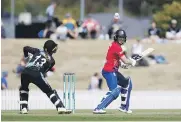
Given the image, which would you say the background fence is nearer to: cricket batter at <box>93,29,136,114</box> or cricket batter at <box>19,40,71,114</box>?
cricket batter at <box>19,40,71,114</box>

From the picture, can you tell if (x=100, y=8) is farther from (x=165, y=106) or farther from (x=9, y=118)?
(x=9, y=118)

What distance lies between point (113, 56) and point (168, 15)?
23.4 m

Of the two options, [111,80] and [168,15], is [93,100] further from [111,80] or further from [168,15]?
[168,15]

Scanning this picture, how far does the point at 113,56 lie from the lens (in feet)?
64.4

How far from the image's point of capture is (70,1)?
45.6m

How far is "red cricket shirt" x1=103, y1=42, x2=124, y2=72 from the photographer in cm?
1952

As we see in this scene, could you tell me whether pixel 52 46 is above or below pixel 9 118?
above

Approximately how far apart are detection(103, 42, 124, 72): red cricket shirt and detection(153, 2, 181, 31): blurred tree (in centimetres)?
2242

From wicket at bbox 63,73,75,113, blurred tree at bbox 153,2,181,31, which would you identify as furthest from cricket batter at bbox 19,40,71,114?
blurred tree at bbox 153,2,181,31

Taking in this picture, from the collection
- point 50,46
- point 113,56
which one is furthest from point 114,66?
point 50,46

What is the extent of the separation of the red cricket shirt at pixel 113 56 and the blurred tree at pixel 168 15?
22420mm

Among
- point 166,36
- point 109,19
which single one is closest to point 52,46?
point 166,36

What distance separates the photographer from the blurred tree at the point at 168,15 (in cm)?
4222

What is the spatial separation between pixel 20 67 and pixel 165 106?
11979 millimetres
